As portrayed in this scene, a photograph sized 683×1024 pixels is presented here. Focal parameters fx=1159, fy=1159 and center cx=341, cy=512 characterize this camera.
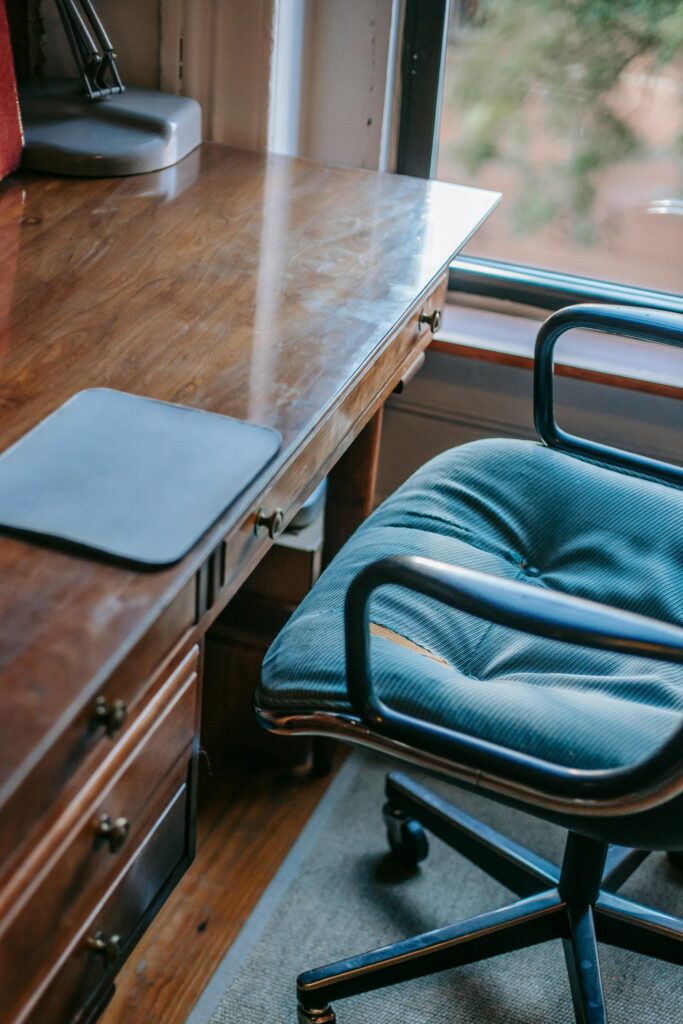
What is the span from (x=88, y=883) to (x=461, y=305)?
144 centimetres

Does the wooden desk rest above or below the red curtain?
below

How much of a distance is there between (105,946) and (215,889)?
62 cm

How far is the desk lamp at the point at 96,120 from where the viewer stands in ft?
5.03

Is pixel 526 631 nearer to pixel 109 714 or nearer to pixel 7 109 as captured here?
pixel 109 714

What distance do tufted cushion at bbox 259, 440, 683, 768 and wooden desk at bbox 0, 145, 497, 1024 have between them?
12cm

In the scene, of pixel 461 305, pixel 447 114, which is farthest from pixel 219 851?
pixel 447 114

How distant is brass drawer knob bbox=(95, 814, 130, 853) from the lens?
35.6 inches

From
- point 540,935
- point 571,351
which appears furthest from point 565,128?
point 540,935

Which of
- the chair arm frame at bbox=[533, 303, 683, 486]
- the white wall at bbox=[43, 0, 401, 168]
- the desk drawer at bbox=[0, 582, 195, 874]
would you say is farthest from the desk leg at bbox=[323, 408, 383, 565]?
the desk drawer at bbox=[0, 582, 195, 874]

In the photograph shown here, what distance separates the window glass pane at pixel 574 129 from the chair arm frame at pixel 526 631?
3.95ft

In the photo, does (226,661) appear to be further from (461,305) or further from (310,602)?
(461,305)

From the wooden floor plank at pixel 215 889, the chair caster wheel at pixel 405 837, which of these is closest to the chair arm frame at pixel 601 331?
the chair caster wheel at pixel 405 837

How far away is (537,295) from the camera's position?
81.0 inches

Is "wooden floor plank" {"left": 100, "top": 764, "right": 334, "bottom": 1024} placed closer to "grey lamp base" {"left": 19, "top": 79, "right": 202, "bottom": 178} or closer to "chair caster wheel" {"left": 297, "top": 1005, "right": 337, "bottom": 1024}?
"chair caster wheel" {"left": 297, "top": 1005, "right": 337, "bottom": 1024}
